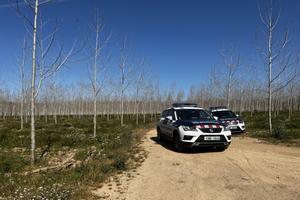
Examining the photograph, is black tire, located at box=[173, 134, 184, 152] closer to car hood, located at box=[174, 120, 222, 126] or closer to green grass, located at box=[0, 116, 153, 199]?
car hood, located at box=[174, 120, 222, 126]

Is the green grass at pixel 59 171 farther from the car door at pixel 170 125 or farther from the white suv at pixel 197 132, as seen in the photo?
the white suv at pixel 197 132

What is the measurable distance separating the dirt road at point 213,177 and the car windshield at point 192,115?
5.33ft

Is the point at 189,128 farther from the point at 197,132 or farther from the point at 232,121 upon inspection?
the point at 232,121

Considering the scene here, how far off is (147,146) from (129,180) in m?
5.47

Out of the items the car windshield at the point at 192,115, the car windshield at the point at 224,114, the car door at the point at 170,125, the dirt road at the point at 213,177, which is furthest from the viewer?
the car windshield at the point at 224,114

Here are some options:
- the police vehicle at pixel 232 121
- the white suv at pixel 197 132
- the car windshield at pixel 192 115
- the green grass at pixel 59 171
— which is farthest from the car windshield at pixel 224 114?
the green grass at pixel 59 171

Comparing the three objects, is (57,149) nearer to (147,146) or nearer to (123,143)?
(123,143)

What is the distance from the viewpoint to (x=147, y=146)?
13.0 metres

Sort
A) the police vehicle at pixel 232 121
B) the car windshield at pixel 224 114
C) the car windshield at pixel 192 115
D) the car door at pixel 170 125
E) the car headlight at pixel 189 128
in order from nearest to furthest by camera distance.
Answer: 1. the car headlight at pixel 189 128
2. the car windshield at pixel 192 115
3. the car door at pixel 170 125
4. the police vehicle at pixel 232 121
5. the car windshield at pixel 224 114

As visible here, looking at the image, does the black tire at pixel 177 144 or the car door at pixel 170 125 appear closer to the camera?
the black tire at pixel 177 144

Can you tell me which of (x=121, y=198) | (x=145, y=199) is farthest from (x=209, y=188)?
(x=121, y=198)

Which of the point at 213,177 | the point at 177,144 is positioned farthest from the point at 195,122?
the point at 213,177

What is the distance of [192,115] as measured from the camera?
12.2m

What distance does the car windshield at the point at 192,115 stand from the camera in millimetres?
11905
